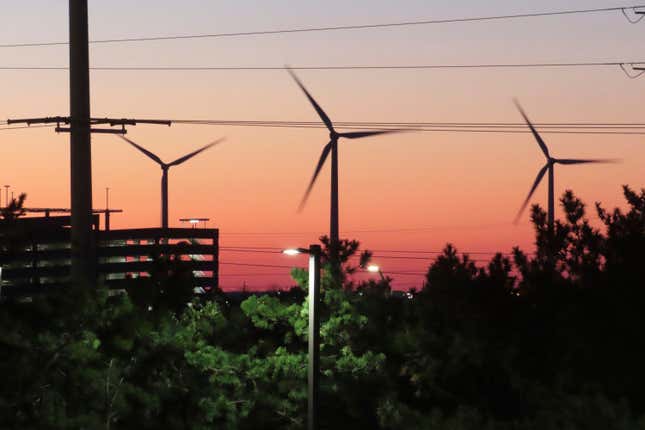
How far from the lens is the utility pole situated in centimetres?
4514

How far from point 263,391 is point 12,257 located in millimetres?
13979

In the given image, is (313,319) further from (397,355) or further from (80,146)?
(80,146)

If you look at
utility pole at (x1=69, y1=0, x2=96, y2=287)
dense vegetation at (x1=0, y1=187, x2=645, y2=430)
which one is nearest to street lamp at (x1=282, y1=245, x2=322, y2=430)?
dense vegetation at (x1=0, y1=187, x2=645, y2=430)

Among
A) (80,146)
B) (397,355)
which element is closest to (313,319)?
(397,355)

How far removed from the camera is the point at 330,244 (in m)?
48.2

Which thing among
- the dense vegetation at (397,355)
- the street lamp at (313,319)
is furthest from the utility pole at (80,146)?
the street lamp at (313,319)

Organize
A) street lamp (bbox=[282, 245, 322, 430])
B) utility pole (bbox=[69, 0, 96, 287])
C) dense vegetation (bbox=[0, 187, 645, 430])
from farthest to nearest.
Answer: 1. utility pole (bbox=[69, 0, 96, 287])
2. street lamp (bbox=[282, 245, 322, 430])
3. dense vegetation (bbox=[0, 187, 645, 430])

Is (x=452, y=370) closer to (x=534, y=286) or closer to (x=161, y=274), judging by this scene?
(x=534, y=286)

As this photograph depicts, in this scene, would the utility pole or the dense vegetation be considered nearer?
the dense vegetation

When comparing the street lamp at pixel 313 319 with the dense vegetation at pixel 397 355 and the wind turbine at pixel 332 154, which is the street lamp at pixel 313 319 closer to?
the dense vegetation at pixel 397 355

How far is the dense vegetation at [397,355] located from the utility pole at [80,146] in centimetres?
236

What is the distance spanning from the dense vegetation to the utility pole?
7.75 feet

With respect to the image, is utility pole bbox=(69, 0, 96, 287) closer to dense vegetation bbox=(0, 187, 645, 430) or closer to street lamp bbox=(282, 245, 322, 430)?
dense vegetation bbox=(0, 187, 645, 430)

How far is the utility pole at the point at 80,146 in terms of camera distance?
45138 mm
